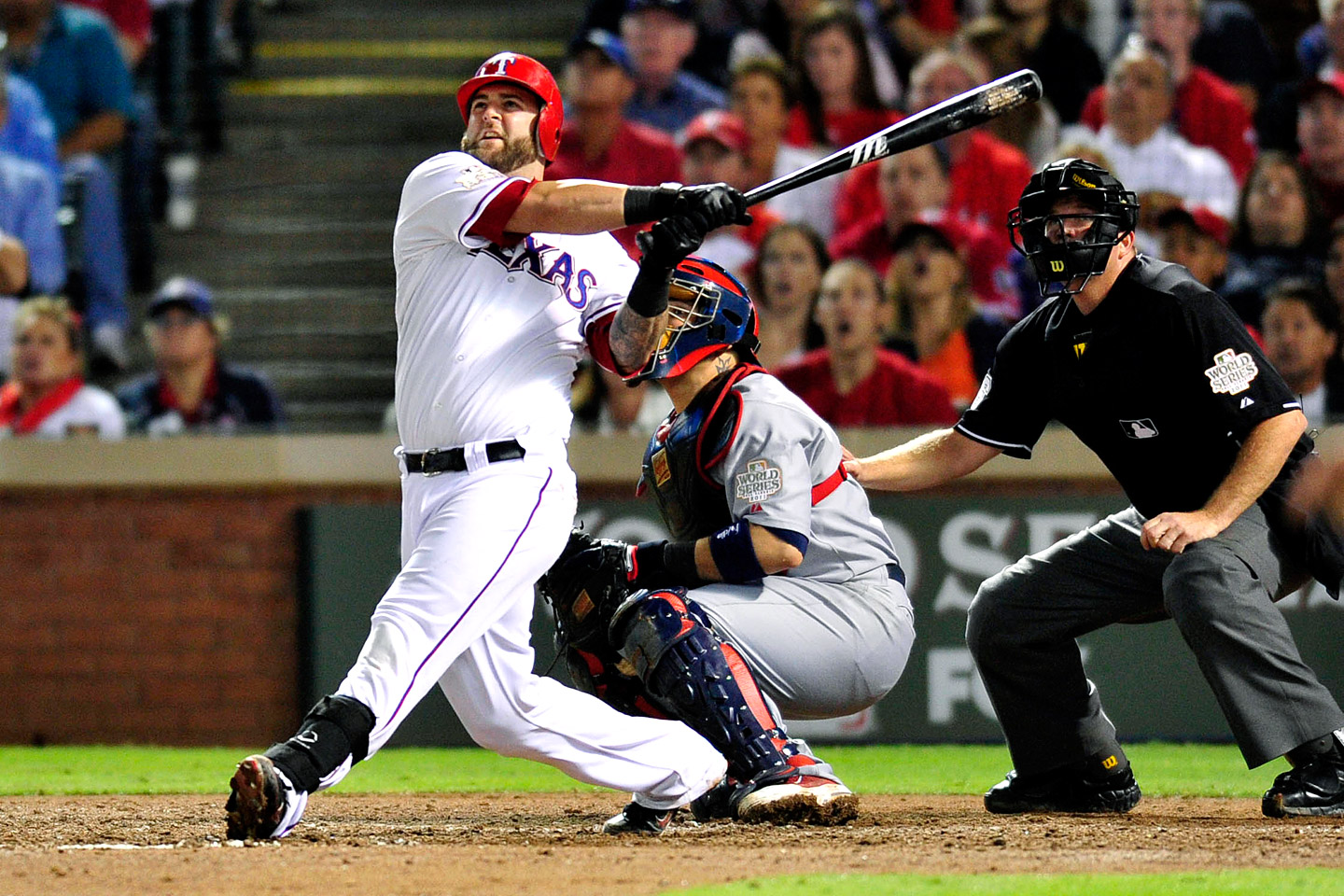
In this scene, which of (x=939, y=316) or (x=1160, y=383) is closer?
(x=1160, y=383)

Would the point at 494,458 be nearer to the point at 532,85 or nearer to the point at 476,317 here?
the point at 476,317

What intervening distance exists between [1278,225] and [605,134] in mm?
3447

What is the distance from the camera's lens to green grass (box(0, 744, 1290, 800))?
6.20 metres

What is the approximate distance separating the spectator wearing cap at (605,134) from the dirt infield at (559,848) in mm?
4859

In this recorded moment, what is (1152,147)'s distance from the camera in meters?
9.14

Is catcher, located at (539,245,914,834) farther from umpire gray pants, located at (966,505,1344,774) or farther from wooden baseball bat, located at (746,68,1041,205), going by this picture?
wooden baseball bat, located at (746,68,1041,205)

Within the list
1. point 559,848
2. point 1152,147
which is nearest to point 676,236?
point 559,848

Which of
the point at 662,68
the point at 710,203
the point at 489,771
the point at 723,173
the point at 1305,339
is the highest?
the point at 662,68

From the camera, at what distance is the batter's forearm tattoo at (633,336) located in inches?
177

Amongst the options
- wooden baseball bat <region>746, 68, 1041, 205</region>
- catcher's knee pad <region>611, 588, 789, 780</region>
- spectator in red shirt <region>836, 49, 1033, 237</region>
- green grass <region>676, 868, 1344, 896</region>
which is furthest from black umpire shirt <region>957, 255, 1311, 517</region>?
spectator in red shirt <region>836, 49, 1033, 237</region>

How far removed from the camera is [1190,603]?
4820 mm

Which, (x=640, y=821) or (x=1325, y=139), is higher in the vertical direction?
(x=1325, y=139)

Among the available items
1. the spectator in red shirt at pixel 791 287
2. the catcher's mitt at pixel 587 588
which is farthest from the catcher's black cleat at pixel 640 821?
the spectator in red shirt at pixel 791 287

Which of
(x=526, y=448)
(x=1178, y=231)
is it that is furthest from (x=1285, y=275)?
(x=526, y=448)
